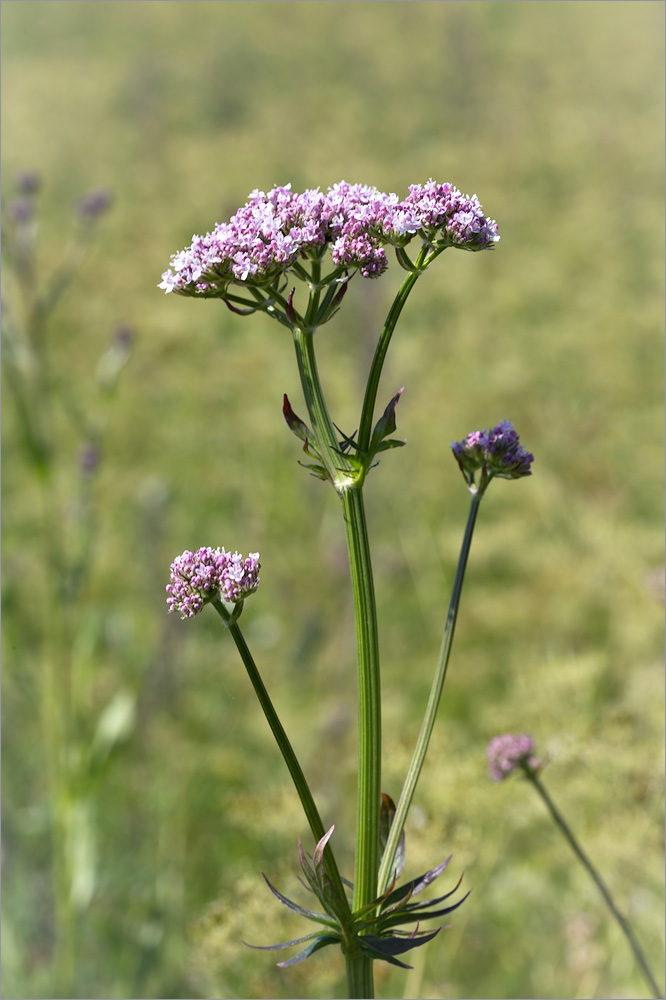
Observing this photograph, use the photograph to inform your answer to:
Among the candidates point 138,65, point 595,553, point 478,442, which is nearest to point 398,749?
point 478,442

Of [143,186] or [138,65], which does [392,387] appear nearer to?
[143,186]

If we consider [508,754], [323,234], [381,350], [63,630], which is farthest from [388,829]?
[63,630]

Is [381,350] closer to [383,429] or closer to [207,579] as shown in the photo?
[383,429]

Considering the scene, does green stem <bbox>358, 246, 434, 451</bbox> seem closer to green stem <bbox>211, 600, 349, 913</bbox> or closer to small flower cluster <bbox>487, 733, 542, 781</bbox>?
green stem <bbox>211, 600, 349, 913</bbox>

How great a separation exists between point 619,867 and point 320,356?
6954 mm

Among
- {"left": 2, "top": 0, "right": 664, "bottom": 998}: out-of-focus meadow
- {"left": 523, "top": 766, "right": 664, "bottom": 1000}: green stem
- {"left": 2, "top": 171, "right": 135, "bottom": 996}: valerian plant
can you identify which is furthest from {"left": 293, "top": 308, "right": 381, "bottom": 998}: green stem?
{"left": 2, "top": 171, "right": 135, "bottom": 996}: valerian plant

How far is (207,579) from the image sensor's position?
1.33 m

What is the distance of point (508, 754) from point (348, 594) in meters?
2.95

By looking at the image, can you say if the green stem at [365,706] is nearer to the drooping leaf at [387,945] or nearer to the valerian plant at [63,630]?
the drooping leaf at [387,945]

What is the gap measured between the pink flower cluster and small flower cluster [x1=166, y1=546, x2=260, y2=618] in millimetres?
464

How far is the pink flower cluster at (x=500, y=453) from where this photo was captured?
5.05ft

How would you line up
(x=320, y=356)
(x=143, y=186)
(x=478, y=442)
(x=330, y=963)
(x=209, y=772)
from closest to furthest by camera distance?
(x=478, y=442) → (x=330, y=963) → (x=209, y=772) → (x=320, y=356) → (x=143, y=186)

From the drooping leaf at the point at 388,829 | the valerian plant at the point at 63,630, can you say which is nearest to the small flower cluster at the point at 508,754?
the drooping leaf at the point at 388,829

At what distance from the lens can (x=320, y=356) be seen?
934cm
